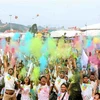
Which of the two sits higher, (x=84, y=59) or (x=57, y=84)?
(x=84, y=59)

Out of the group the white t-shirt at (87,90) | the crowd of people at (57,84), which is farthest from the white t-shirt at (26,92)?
the white t-shirt at (87,90)

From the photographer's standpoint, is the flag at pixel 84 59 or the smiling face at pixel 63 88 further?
the flag at pixel 84 59

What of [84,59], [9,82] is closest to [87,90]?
[84,59]

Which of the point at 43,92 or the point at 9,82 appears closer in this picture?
the point at 43,92

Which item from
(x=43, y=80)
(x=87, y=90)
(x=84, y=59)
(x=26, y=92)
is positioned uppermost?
(x=84, y=59)

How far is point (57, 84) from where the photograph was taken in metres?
8.24

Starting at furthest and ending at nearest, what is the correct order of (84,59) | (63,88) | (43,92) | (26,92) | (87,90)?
(84,59) < (26,92) < (43,92) < (87,90) < (63,88)

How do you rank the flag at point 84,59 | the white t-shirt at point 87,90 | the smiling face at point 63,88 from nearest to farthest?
1. the smiling face at point 63,88
2. the white t-shirt at point 87,90
3. the flag at point 84,59

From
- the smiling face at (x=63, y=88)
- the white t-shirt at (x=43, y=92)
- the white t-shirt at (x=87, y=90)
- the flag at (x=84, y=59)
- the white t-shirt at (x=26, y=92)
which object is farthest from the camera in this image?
the flag at (x=84, y=59)

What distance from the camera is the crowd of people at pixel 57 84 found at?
25.5 ft

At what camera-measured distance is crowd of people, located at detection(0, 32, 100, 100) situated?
778 cm

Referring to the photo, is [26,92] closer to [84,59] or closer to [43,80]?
[43,80]

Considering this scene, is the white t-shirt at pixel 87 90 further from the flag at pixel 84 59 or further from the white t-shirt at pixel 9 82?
the white t-shirt at pixel 9 82

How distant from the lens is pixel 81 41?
9852 millimetres
